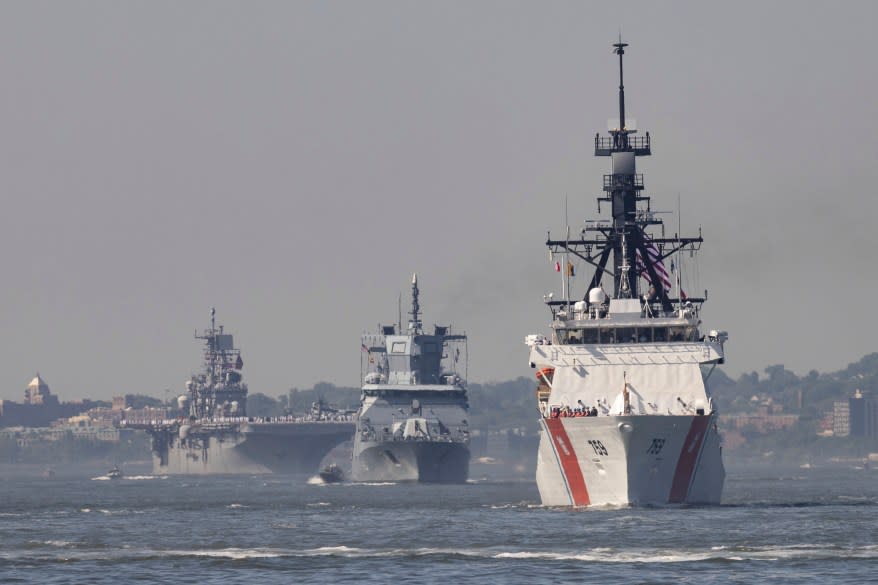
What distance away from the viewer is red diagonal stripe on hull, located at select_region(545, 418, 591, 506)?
84981 mm

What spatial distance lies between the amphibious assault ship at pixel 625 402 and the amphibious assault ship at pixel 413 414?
214 feet

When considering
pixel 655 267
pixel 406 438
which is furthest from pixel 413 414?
pixel 655 267

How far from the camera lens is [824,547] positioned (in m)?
67.2

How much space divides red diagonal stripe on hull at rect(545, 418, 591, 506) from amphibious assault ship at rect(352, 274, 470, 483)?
74.0m

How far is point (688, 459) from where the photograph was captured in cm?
8344

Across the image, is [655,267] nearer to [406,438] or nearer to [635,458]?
[635,458]

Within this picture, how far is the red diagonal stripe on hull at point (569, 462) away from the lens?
84981 millimetres

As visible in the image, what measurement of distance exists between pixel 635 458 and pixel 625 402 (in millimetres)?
2659

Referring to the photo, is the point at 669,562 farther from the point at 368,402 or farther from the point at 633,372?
the point at 368,402

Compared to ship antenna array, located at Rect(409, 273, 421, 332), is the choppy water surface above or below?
below

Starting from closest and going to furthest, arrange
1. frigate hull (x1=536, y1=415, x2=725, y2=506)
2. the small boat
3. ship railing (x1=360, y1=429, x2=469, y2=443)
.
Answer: frigate hull (x1=536, y1=415, x2=725, y2=506)
ship railing (x1=360, y1=429, x2=469, y2=443)
the small boat

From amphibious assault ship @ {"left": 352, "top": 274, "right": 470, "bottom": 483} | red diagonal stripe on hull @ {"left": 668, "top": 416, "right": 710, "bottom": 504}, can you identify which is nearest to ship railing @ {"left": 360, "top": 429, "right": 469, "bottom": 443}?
amphibious assault ship @ {"left": 352, "top": 274, "right": 470, "bottom": 483}

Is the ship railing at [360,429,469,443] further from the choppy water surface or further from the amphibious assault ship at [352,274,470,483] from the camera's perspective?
the choppy water surface

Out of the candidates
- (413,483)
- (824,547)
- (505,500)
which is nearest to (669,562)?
(824,547)
